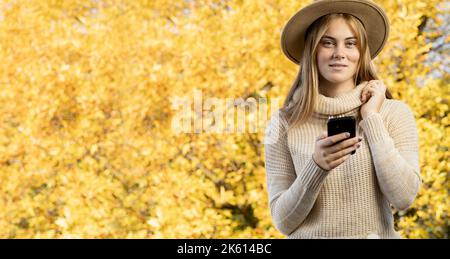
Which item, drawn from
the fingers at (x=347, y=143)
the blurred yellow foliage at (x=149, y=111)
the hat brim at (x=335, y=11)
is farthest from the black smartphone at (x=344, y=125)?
the blurred yellow foliage at (x=149, y=111)

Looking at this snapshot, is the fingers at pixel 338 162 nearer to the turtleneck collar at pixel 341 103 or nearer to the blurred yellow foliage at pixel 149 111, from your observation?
the turtleneck collar at pixel 341 103

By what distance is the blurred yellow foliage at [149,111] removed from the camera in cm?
419

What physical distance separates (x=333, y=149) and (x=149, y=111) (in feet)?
11.2

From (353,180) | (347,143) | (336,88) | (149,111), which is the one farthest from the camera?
(149,111)

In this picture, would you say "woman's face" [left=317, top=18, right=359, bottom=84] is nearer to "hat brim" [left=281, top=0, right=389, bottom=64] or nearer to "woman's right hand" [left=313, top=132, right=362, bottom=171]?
"hat brim" [left=281, top=0, right=389, bottom=64]

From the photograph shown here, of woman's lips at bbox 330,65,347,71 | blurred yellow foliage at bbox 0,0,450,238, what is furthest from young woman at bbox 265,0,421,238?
blurred yellow foliage at bbox 0,0,450,238

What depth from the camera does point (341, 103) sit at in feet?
5.34

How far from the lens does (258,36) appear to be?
4.22 meters

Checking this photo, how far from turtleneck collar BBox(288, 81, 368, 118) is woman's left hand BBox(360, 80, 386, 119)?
0.01 meters

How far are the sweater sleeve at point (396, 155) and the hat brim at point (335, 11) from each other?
25 cm

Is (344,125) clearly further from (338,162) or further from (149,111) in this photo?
(149,111)

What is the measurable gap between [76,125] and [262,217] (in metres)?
1.79

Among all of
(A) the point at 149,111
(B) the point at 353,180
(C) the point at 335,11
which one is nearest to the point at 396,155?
(B) the point at 353,180

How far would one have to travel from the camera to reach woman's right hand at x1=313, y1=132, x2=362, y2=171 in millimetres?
1413
